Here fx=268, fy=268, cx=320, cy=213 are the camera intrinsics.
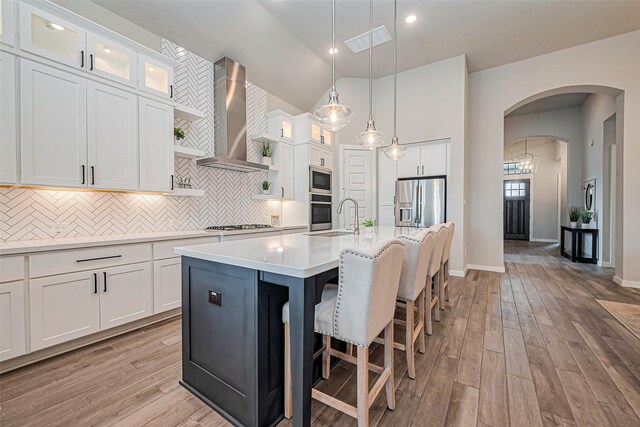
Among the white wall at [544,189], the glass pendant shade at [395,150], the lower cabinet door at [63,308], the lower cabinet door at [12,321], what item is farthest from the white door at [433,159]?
the white wall at [544,189]

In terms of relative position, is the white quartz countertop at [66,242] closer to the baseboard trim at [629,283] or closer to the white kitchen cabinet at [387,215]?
the white kitchen cabinet at [387,215]

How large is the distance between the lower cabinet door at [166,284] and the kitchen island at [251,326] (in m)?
1.25

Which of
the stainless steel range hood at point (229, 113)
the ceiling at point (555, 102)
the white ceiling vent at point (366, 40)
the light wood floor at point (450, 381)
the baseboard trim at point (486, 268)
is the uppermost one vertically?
the white ceiling vent at point (366, 40)

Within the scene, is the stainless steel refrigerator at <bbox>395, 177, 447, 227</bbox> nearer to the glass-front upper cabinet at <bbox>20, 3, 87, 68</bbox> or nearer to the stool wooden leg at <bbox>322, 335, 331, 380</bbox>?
the stool wooden leg at <bbox>322, 335, 331, 380</bbox>

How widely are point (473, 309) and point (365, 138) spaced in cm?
231

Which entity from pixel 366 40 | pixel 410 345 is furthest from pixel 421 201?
pixel 410 345

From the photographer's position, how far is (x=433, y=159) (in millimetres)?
4828

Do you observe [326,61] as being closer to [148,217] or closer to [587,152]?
[148,217]

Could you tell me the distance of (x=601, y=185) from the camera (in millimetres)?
5242

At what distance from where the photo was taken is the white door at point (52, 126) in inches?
80.7

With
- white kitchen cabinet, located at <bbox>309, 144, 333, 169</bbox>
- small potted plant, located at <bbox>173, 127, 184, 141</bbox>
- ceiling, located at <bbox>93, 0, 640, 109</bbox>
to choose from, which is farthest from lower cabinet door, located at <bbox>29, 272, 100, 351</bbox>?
white kitchen cabinet, located at <bbox>309, 144, 333, 169</bbox>

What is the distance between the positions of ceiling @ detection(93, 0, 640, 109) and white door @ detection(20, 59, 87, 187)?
3.91ft

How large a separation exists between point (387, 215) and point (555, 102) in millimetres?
4897

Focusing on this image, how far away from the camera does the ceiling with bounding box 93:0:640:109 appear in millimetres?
3236
